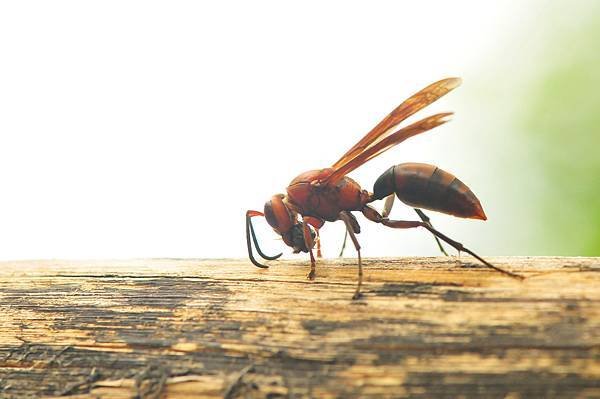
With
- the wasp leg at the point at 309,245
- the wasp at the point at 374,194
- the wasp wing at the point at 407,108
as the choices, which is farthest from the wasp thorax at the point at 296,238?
the wasp wing at the point at 407,108

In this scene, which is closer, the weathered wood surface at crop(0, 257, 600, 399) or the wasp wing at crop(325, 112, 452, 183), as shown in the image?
the weathered wood surface at crop(0, 257, 600, 399)

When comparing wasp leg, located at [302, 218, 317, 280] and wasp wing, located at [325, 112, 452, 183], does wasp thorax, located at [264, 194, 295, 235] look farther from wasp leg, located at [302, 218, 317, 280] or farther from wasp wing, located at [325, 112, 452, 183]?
wasp wing, located at [325, 112, 452, 183]

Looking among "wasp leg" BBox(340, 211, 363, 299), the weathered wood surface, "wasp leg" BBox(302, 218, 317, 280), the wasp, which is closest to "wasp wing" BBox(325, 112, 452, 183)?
the wasp

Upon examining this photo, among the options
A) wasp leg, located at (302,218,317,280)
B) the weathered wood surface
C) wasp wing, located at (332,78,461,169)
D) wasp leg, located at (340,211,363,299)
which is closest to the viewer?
the weathered wood surface

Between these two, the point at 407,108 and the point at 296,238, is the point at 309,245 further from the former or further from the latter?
the point at 407,108

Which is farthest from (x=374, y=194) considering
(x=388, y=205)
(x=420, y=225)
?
(x=420, y=225)

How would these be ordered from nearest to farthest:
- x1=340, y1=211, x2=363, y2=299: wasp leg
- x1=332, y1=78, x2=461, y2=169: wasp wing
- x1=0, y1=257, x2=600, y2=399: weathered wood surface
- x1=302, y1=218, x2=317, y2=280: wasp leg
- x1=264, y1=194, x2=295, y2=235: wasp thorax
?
x1=0, y1=257, x2=600, y2=399: weathered wood surface
x1=340, y1=211, x2=363, y2=299: wasp leg
x1=302, y1=218, x2=317, y2=280: wasp leg
x1=332, y1=78, x2=461, y2=169: wasp wing
x1=264, y1=194, x2=295, y2=235: wasp thorax

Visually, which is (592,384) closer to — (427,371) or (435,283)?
(427,371)
